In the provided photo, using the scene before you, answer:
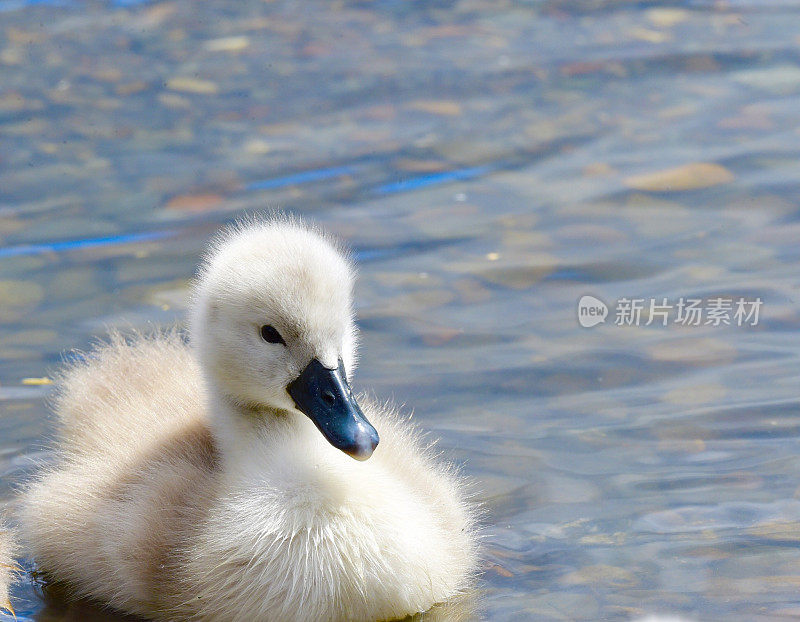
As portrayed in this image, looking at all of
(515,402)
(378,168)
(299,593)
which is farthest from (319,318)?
(378,168)

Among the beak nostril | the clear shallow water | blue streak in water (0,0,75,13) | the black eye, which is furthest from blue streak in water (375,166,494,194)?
blue streak in water (0,0,75,13)

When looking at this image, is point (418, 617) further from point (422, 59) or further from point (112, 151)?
point (422, 59)

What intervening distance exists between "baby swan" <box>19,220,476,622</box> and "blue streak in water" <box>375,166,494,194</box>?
2.41 metres

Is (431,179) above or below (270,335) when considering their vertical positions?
above

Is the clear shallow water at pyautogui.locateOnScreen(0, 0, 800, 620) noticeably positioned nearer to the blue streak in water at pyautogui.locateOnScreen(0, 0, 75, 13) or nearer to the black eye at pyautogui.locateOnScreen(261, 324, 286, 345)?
the blue streak in water at pyautogui.locateOnScreen(0, 0, 75, 13)

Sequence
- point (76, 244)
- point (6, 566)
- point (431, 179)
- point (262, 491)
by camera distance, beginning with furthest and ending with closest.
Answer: point (431, 179), point (76, 244), point (6, 566), point (262, 491)

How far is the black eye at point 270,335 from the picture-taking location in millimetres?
3424

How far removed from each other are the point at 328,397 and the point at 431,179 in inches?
119

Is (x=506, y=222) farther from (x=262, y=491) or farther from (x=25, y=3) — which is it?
(x=25, y=3)

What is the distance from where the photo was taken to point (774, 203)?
5.78 m

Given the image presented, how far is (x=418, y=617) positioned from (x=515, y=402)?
1.27 metres

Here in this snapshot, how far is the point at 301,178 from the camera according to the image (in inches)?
247

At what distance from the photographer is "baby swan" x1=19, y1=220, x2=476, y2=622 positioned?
10.7 feet

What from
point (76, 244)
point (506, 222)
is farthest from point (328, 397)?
point (76, 244)
